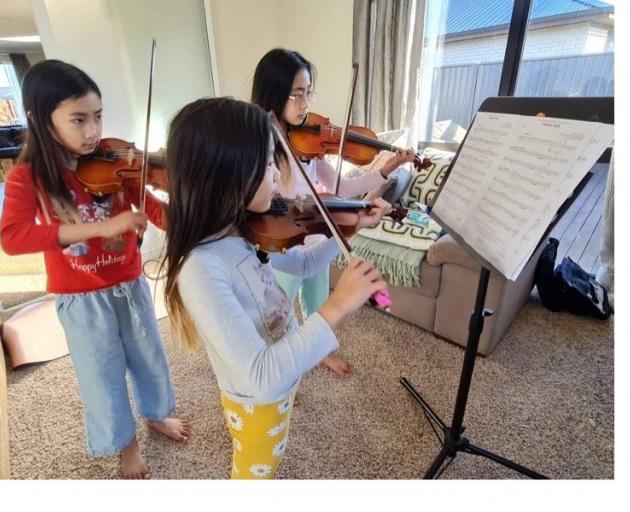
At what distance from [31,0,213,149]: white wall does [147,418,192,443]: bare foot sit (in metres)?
1.27

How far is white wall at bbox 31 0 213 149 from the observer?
195cm

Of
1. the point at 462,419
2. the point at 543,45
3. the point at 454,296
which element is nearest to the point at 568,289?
the point at 454,296

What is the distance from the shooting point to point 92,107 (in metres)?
0.88

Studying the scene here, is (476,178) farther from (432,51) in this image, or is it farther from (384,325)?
(432,51)

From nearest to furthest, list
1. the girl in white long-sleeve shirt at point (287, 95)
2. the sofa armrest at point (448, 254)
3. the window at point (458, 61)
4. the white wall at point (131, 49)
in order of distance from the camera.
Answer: the girl in white long-sleeve shirt at point (287, 95), the sofa armrest at point (448, 254), the white wall at point (131, 49), the window at point (458, 61)

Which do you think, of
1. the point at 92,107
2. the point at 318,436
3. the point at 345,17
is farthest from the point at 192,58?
the point at 318,436

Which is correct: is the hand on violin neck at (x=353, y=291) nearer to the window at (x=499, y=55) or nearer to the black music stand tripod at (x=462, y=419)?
the black music stand tripod at (x=462, y=419)

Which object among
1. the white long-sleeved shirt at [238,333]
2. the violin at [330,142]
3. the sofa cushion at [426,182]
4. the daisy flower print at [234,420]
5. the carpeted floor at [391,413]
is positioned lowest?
the carpeted floor at [391,413]

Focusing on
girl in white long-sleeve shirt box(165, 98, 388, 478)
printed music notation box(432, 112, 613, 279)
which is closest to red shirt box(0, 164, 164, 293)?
girl in white long-sleeve shirt box(165, 98, 388, 478)

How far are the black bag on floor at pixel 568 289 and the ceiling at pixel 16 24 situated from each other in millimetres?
2762

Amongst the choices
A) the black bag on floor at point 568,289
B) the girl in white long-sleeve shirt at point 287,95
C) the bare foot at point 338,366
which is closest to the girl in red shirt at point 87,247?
the girl in white long-sleeve shirt at point 287,95

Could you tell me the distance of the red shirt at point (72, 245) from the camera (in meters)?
0.80
